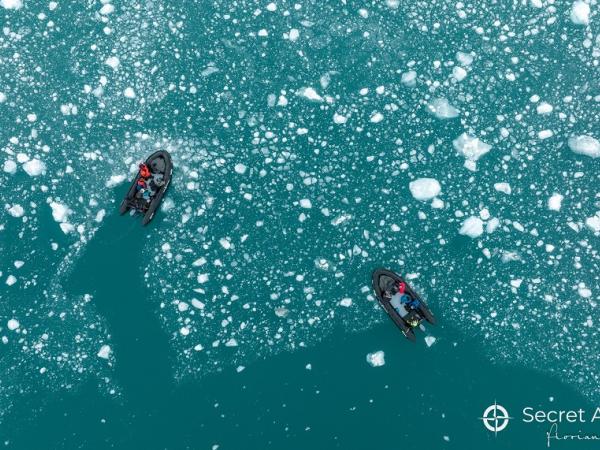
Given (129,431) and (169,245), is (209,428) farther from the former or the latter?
(169,245)

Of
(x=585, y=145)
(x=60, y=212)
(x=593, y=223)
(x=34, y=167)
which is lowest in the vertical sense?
(x=593, y=223)

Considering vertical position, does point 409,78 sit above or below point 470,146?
above

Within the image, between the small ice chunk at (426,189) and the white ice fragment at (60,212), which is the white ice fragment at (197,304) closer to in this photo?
the white ice fragment at (60,212)

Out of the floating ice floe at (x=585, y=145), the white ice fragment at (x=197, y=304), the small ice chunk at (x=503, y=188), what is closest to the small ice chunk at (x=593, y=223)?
the floating ice floe at (x=585, y=145)

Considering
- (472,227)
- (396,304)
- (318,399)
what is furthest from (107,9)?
(318,399)

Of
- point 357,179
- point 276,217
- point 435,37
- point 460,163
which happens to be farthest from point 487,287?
point 435,37

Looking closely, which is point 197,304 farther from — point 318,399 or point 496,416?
point 496,416
